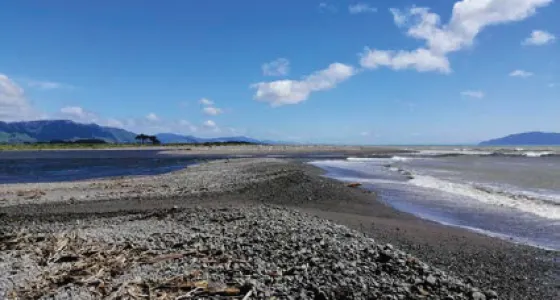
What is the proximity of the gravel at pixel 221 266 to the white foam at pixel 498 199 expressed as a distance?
35.0 feet

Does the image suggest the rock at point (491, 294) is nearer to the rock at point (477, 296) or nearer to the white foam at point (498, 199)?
the rock at point (477, 296)

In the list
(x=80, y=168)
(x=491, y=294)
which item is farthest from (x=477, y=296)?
(x=80, y=168)

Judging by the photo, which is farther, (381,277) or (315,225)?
(315,225)

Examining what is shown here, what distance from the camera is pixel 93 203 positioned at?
19.4m

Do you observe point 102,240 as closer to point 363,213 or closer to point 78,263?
point 78,263

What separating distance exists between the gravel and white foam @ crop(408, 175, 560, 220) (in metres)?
10.7

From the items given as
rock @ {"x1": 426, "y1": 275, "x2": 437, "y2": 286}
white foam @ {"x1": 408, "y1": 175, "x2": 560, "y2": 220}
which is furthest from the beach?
white foam @ {"x1": 408, "y1": 175, "x2": 560, "y2": 220}

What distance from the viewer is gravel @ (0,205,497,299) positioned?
723 cm

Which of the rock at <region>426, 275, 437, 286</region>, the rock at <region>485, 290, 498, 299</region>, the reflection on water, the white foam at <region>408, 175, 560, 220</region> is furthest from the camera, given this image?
the reflection on water

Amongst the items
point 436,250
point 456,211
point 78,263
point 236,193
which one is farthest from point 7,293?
point 456,211

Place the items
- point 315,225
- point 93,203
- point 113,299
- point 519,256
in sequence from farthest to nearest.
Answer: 1. point 93,203
2. point 315,225
3. point 519,256
4. point 113,299

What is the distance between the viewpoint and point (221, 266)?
27.5 ft

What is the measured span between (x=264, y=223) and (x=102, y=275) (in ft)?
18.1

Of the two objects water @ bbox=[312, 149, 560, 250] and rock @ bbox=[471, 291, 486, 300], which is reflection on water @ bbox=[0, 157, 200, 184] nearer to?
water @ bbox=[312, 149, 560, 250]
